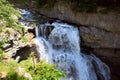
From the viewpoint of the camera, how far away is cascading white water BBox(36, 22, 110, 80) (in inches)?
472

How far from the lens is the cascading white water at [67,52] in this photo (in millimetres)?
11992

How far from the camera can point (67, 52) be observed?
12.3 meters

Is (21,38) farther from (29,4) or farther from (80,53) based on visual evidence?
(29,4)

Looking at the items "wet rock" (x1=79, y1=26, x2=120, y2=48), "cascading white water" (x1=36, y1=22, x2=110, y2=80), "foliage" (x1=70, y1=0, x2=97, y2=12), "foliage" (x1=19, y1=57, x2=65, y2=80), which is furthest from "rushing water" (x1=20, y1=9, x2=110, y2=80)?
"foliage" (x1=19, y1=57, x2=65, y2=80)

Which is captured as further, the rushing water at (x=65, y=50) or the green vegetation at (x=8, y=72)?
the rushing water at (x=65, y=50)

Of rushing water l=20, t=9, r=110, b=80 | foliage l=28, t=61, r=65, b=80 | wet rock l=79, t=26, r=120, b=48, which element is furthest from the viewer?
wet rock l=79, t=26, r=120, b=48

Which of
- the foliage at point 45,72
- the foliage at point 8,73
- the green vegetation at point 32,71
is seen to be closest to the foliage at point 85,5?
the green vegetation at point 32,71

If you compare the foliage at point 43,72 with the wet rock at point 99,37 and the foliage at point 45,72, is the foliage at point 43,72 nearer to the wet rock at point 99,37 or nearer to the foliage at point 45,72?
the foliage at point 45,72

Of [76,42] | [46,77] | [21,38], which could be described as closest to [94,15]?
[76,42]

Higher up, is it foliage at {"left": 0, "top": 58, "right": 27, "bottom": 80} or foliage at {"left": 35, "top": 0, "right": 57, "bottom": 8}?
foliage at {"left": 35, "top": 0, "right": 57, "bottom": 8}

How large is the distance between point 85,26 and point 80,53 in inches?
54.0

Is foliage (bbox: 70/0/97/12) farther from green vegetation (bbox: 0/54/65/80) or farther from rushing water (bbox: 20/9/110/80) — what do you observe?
green vegetation (bbox: 0/54/65/80)

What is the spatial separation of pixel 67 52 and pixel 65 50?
14cm

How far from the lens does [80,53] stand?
12711 mm
